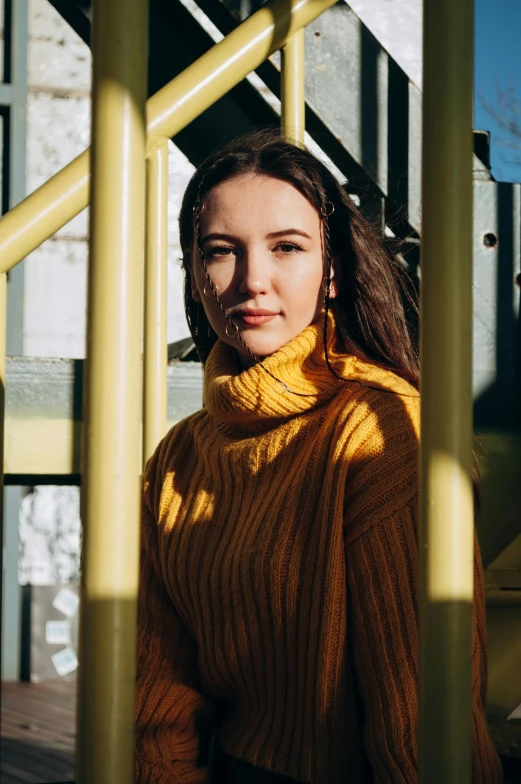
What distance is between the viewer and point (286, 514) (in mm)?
1261

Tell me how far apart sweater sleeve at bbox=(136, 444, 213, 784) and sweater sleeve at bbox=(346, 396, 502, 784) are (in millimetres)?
415

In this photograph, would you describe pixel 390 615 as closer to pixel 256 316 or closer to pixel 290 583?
pixel 290 583

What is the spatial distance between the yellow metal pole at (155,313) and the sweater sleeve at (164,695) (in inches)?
15.2

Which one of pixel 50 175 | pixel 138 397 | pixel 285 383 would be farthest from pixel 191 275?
pixel 50 175

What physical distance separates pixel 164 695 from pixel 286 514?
399 mm

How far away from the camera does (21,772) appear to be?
12.9ft

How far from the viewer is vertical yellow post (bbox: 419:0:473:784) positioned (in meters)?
0.69

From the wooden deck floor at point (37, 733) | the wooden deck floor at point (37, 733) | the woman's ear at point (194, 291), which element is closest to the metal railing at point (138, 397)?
the woman's ear at point (194, 291)

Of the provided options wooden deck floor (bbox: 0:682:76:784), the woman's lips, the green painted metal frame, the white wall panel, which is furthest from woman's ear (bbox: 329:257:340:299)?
the white wall panel

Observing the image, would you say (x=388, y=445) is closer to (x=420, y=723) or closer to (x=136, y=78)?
(x=420, y=723)

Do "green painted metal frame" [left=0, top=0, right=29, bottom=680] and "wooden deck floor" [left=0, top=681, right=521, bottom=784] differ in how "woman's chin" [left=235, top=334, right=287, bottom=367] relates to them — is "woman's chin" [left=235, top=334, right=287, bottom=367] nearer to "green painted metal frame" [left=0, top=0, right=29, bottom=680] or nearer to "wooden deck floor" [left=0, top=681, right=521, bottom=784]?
"wooden deck floor" [left=0, top=681, right=521, bottom=784]

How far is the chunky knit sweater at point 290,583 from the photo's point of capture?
1080 millimetres

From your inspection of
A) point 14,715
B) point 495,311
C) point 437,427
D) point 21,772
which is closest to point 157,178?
point 495,311

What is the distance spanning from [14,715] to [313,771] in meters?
4.39
